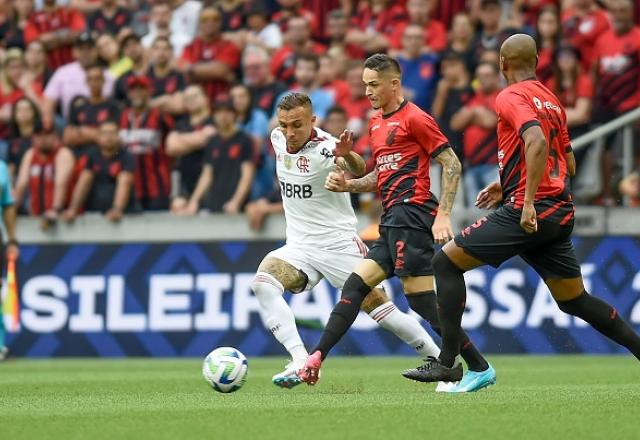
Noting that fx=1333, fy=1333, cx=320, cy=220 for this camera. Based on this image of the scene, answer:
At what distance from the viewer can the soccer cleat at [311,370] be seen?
9078 millimetres

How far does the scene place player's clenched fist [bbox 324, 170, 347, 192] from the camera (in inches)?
372

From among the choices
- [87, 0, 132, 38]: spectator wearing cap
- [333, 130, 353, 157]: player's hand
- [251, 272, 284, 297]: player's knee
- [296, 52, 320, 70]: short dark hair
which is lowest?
[251, 272, 284, 297]: player's knee

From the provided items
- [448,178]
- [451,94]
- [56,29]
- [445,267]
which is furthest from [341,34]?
[445,267]

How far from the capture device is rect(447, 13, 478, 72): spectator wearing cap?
16.6 metres

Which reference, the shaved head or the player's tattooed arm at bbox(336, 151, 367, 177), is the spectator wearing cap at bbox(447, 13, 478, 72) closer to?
the player's tattooed arm at bbox(336, 151, 367, 177)

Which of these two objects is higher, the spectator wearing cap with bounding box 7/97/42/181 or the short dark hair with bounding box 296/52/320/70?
the short dark hair with bounding box 296/52/320/70

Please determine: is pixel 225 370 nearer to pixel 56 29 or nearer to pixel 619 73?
pixel 619 73

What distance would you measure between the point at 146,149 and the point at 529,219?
977 cm

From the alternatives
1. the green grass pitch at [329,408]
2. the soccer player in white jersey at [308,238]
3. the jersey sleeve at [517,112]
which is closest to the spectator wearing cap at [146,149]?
the green grass pitch at [329,408]

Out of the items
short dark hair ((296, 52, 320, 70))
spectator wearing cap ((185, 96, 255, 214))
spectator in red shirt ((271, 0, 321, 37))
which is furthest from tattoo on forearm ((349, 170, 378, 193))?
spectator in red shirt ((271, 0, 321, 37))

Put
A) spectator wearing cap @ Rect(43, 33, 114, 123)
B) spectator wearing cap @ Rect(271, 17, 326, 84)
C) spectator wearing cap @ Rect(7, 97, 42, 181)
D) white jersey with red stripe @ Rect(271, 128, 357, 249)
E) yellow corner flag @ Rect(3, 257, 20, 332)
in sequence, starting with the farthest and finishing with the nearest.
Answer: spectator wearing cap @ Rect(43, 33, 114, 123)
spectator wearing cap @ Rect(7, 97, 42, 181)
spectator wearing cap @ Rect(271, 17, 326, 84)
yellow corner flag @ Rect(3, 257, 20, 332)
white jersey with red stripe @ Rect(271, 128, 357, 249)

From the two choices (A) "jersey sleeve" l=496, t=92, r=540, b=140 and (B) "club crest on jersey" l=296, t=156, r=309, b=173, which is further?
(B) "club crest on jersey" l=296, t=156, r=309, b=173

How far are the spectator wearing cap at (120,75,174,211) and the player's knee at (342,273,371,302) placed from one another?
823 cm

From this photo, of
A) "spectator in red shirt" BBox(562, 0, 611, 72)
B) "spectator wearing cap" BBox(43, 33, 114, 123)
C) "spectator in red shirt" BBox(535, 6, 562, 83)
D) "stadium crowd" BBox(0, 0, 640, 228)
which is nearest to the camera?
"stadium crowd" BBox(0, 0, 640, 228)
